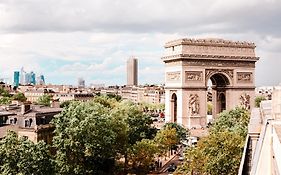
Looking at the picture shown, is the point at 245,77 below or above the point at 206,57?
below

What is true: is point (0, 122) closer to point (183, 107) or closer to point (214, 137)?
point (214, 137)

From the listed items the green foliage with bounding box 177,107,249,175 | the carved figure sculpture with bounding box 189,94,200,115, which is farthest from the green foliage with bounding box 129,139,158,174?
the carved figure sculpture with bounding box 189,94,200,115

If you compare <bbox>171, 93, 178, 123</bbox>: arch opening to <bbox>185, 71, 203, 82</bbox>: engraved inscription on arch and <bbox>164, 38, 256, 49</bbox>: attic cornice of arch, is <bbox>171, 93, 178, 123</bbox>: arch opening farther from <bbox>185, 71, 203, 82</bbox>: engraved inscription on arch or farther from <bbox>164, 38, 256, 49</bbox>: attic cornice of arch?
<bbox>164, 38, 256, 49</bbox>: attic cornice of arch

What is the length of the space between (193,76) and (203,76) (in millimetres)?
1541

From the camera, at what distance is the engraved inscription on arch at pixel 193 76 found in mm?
63875

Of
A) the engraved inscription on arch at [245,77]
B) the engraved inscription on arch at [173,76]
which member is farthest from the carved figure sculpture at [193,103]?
the engraved inscription on arch at [245,77]

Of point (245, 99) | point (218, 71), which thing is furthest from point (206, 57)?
point (245, 99)

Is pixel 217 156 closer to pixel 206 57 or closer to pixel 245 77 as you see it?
pixel 206 57

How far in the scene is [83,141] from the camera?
111 feet

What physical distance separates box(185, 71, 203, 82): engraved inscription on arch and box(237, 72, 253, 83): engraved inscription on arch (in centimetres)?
660

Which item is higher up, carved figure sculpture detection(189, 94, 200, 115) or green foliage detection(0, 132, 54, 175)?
carved figure sculpture detection(189, 94, 200, 115)

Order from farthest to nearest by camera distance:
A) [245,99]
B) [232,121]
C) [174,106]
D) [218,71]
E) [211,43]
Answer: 1. [245,99]
2. [174,106]
3. [218,71]
4. [211,43]
5. [232,121]

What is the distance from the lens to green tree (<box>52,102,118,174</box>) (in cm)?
3341

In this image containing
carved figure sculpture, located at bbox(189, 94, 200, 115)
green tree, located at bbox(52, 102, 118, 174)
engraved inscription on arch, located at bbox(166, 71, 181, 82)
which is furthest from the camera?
engraved inscription on arch, located at bbox(166, 71, 181, 82)
